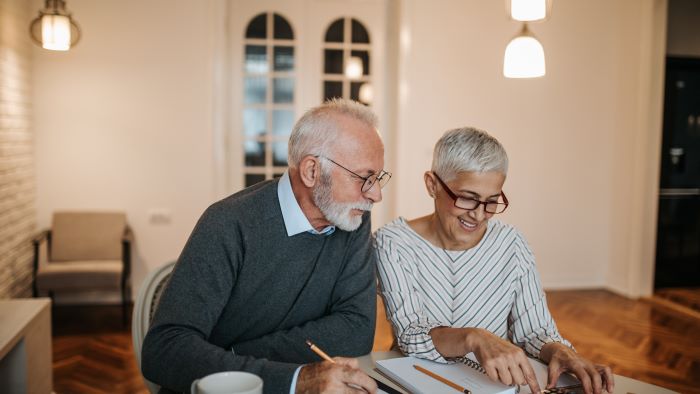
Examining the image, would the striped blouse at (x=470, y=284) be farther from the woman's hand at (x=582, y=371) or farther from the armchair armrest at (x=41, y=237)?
the armchair armrest at (x=41, y=237)

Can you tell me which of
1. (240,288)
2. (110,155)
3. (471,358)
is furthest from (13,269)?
(471,358)

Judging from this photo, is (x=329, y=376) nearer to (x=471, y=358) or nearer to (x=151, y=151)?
(x=471, y=358)

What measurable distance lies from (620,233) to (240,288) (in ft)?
17.9

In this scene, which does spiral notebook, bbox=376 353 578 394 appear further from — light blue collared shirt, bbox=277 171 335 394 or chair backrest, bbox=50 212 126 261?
chair backrest, bbox=50 212 126 261

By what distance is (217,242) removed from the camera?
157 centimetres

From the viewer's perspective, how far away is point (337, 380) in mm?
1204

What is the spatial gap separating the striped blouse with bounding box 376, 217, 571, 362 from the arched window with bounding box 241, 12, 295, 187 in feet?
13.4

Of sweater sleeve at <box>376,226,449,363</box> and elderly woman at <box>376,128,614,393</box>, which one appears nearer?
sweater sleeve at <box>376,226,449,363</box>

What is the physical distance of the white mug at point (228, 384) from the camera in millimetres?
986

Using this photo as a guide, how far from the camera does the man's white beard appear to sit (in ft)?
5.44

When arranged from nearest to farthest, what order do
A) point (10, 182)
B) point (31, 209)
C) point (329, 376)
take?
1. point (329, 376)
2. point (10, 182)
3. point (31, 209)

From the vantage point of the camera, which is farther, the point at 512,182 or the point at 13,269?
the point at 512,182

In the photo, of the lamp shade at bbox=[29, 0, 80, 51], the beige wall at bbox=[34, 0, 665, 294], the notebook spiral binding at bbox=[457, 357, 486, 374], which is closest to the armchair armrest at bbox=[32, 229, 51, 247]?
the beige wall at bbox=[34, 0, 665, 294]

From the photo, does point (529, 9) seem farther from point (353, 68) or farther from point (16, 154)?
point (16, 154)
